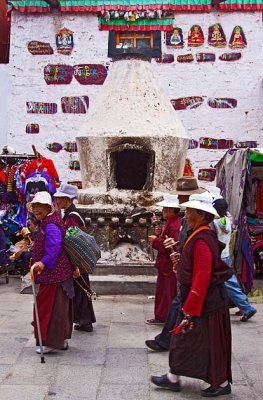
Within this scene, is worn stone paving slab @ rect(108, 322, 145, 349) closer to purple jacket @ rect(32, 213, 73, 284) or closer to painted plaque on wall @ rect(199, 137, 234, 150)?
purple jacket @ rect(32, 213, 73, 284)

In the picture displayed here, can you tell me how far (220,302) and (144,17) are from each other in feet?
35.9

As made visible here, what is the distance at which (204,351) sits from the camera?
4.31m

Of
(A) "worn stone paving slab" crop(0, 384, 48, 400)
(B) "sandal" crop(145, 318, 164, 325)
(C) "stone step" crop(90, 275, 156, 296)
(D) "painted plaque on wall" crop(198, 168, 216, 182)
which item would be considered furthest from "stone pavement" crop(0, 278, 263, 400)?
(D) "painted plaque on wall" crop(198, 168, 216, 182)

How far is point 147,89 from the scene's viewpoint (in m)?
10.5

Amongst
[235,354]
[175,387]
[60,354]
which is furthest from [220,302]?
[60,354]

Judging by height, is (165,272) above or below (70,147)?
below

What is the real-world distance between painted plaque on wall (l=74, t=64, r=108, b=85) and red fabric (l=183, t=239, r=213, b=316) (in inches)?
409

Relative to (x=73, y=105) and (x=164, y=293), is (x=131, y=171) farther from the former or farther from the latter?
(x=164, y=293)

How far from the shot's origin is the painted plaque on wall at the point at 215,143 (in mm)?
14133

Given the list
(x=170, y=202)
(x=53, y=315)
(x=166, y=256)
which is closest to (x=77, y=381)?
(x=53, y=315)

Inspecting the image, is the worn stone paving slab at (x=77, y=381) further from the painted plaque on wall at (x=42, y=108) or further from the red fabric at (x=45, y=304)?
the painted plaque on wall at (x=42, y=108)

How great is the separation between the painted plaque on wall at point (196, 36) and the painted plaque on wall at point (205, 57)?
0.83ft

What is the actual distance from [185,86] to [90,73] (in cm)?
→ 225

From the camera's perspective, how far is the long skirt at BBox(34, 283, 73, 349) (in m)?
5.42
